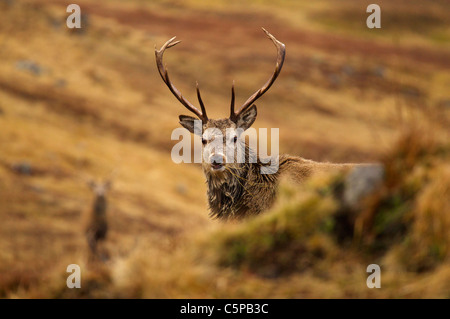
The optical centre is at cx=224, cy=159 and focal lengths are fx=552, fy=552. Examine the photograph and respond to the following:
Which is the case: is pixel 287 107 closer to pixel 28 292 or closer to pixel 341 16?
pixel 341 16

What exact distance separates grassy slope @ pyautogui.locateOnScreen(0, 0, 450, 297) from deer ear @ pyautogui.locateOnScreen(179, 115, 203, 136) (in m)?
0.91

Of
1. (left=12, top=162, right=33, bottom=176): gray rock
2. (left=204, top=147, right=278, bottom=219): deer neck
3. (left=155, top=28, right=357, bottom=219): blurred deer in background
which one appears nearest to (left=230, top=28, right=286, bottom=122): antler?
(left=155, top=28, right=357, bottom=219): blurred deer in background

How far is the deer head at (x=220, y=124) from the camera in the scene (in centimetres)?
193

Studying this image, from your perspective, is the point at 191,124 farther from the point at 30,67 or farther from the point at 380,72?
the point at 380,72

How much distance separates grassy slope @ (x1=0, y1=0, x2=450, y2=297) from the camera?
74.2ft

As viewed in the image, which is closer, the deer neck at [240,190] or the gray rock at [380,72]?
the deer neck at [240,190]

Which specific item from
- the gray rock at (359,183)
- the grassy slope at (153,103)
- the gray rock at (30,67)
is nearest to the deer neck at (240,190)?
the grassy slope at (153,103)

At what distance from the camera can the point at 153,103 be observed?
5700 centimetres

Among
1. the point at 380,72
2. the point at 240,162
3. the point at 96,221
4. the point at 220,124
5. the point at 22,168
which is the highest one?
the point at 380,72

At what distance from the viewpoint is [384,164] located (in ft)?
8.71

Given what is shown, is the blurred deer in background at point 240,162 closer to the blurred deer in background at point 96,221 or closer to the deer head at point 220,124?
the deer head at point 220,124

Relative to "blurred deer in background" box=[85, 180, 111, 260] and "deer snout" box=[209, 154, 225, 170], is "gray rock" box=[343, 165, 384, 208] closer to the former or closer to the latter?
"deer snout" box=[209, 154, 225, 170]

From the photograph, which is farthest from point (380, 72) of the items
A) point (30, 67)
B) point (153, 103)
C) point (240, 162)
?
point (240, 162)

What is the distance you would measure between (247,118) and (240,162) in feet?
1.05
